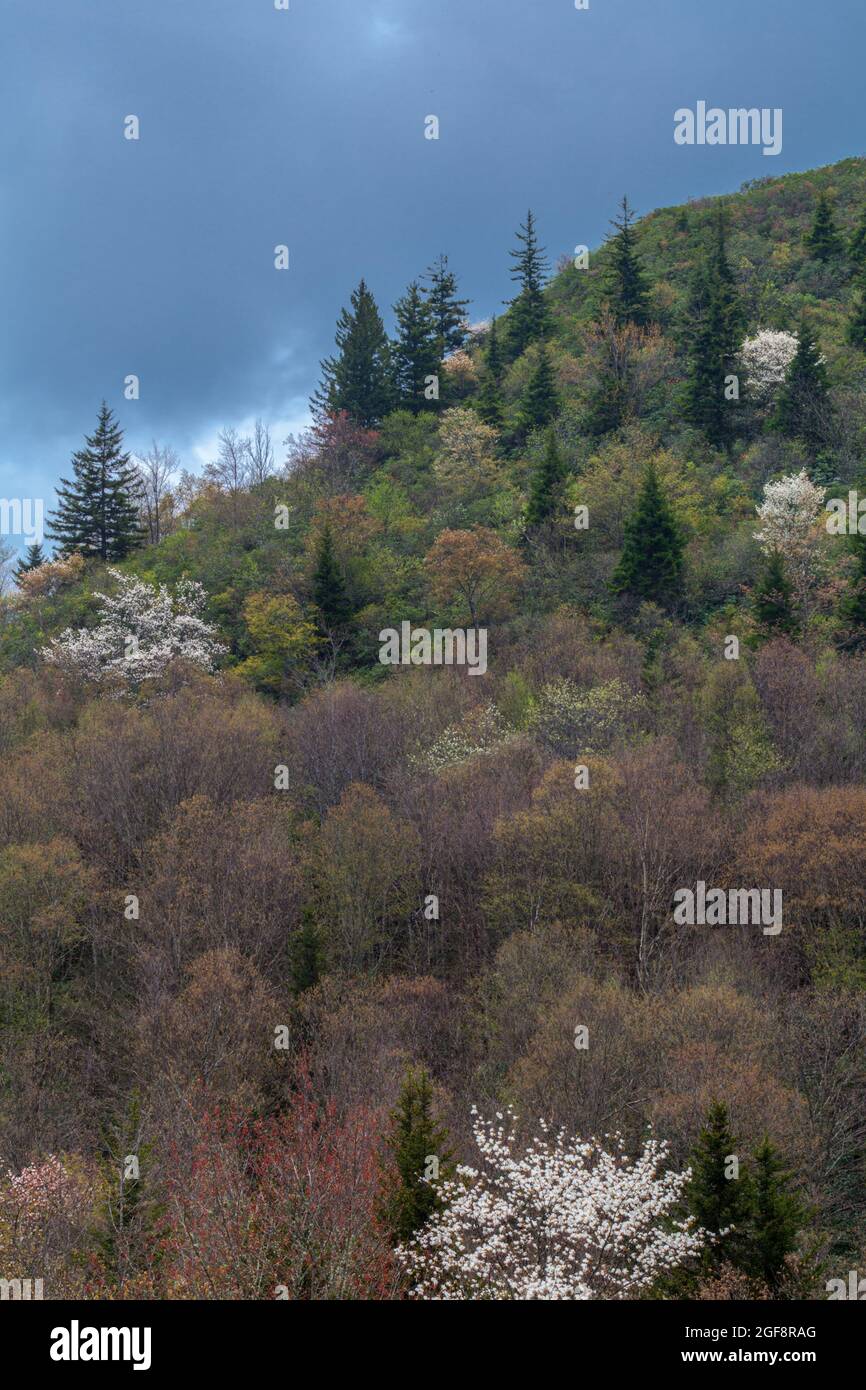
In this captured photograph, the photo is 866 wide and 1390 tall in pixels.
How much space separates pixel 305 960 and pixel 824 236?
6760cm

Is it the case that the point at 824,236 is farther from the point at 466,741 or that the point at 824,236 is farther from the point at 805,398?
the point at 466,741

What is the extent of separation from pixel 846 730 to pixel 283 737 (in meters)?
23.1

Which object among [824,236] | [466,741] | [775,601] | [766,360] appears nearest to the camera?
[466,741]

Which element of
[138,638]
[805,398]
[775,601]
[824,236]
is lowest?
[775,601]

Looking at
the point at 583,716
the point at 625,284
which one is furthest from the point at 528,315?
the point at 583,716

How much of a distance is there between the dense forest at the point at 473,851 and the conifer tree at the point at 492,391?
0.36 m

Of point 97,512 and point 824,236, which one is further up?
point 824,236

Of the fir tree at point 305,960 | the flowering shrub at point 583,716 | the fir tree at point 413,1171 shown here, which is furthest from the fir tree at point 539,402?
the fir tree at point 413,1171

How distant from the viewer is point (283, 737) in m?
40.5

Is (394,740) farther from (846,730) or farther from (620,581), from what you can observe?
(846,730)

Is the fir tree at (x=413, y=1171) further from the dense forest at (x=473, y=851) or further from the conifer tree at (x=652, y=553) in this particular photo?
the conifer tree at (x=652, y=553)

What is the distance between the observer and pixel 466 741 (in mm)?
36906

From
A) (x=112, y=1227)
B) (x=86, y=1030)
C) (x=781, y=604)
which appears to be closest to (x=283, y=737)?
(x=86, y=1030)

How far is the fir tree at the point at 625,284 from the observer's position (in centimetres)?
6706
